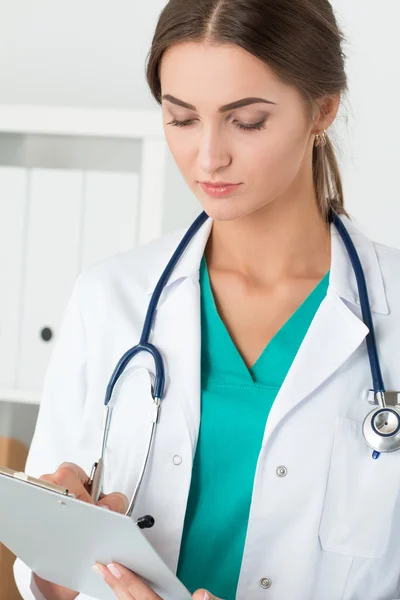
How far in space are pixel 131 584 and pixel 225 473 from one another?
0.22 meters

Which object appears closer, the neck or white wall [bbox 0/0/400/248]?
the neck

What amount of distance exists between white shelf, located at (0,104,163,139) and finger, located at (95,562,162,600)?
3.37 ft

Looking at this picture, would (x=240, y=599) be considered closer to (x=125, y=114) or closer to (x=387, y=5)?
(x=125, y=114)

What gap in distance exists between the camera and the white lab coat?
3.87ft

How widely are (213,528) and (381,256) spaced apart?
48 centimetres

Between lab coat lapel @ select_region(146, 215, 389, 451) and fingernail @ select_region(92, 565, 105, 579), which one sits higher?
lab coat lapel @ select_region(146, 215, 389, 451)

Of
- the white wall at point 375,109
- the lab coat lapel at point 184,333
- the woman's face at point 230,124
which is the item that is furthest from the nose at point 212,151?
the white wall at point 375,109

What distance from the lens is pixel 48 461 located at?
4.33 feet

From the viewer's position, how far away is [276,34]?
3.70 ft

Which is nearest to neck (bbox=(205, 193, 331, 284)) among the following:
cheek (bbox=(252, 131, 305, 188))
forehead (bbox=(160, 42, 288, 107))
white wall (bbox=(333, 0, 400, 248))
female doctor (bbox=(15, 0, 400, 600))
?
female doctor (bbox=(15, 0, 400, 600))

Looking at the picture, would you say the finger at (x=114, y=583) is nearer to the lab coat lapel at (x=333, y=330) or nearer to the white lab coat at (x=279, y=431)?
the white lab coat at (x=279, y=431)

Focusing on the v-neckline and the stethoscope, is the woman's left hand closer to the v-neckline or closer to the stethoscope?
the stethoscope

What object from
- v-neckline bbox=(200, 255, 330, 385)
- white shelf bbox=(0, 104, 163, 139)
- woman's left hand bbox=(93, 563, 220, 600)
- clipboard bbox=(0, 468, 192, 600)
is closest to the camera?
clipboard bbox=(0, 468, 192, 600)

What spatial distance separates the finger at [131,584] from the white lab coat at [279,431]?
17 centimetres
